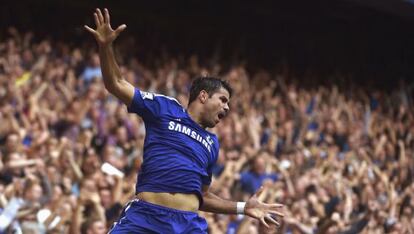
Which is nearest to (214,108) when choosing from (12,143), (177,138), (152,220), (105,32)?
(177,138)

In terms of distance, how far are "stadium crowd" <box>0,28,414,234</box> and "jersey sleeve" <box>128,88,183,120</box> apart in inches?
135

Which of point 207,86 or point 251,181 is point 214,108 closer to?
point 207,86

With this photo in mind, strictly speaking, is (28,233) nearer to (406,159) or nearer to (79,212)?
(79,212)

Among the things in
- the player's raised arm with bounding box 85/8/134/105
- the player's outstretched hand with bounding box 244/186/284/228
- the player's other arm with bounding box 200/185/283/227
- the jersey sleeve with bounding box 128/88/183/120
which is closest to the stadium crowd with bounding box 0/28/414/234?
the player's other arm with bounding box 200/185/283/227

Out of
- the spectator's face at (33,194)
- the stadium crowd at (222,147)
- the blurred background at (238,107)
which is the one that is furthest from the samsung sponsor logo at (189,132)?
the spectator's face at (33,194)

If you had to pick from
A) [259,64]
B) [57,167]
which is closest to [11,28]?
[57,167]

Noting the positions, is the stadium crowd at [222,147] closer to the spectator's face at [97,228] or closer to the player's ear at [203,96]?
the spectator's face at [97,228]

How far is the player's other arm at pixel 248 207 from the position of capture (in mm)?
5879

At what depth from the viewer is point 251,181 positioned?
1220 cm

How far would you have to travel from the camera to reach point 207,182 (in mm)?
6004

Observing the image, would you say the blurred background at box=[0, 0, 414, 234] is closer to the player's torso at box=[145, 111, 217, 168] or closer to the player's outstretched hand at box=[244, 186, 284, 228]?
the player's outstretched hand at box=[244, 186, 284, 228]

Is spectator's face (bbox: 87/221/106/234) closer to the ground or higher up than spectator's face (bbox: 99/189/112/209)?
closer to the ground

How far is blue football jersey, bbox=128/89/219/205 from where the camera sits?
18.5 ft

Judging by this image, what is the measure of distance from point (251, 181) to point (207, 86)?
6.39 m
